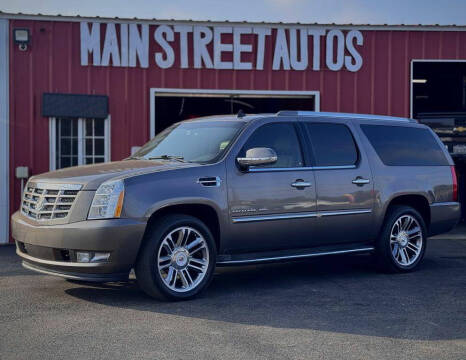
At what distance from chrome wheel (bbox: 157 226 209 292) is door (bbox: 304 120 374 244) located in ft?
A: 4.87

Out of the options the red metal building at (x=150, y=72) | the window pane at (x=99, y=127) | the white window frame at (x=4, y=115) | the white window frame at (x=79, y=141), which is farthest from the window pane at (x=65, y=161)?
the white window frame at (x=4, y=115)

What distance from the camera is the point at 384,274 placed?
348 inches

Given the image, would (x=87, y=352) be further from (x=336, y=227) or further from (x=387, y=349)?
(x=336, y=227)

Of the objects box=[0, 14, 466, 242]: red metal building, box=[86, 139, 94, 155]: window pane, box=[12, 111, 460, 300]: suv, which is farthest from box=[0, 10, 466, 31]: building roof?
box=[12, 111, 460, 300]: suv

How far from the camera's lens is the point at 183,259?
7.00 metres

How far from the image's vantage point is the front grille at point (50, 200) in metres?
6.80

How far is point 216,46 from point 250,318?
26.0 feet

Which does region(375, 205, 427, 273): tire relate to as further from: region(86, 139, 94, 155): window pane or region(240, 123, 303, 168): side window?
region(86, 139, 94, 155): window pane

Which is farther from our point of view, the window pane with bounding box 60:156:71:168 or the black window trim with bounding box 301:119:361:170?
the window pane with bounding box 60:156:71:168

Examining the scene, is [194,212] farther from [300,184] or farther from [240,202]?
[300,184]

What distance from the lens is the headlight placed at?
6.61m

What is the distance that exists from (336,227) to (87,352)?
12.3 ft

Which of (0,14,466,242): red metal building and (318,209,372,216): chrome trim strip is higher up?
(0,14,466,242): red metal building

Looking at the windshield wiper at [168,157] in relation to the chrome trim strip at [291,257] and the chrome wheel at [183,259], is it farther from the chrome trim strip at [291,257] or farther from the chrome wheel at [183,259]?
the chrome trim strip at [291,257]
